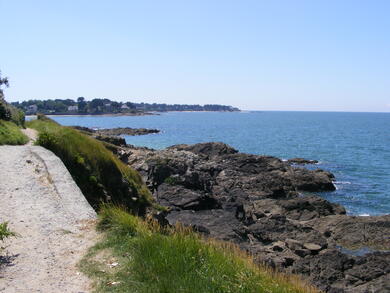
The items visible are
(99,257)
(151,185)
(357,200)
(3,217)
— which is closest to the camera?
(99,257)

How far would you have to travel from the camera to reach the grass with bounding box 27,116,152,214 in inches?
667

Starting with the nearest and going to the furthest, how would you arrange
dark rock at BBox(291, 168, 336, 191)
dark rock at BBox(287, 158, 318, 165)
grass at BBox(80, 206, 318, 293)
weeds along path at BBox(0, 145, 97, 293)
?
grass at BBox(80, 206, 318, 293) → weeds along path at BBox(0, 145, 97, 293) → dark rock at BBox(291, 168, 336, 191) → dark rock at BBox(287, 158, 318, 165)

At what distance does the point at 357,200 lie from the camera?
36.9 metres

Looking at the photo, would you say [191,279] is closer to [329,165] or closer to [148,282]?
[148,282]

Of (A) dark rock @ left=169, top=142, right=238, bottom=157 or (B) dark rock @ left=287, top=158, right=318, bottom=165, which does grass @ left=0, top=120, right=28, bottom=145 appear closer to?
(A) dark rock @ left=169, top=142, right=238, bottom=157

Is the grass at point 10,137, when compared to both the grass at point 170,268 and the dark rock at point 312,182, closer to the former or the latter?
the grass at point 170,268

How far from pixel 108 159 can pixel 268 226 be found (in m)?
9.99

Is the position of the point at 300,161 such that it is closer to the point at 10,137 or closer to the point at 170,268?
the point at 10,137

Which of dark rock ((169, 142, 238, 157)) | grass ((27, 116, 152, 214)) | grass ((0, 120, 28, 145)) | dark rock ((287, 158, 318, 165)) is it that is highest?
grass ((0, 120, 28, 145))

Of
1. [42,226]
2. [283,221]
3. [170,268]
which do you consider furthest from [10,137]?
[170,268]

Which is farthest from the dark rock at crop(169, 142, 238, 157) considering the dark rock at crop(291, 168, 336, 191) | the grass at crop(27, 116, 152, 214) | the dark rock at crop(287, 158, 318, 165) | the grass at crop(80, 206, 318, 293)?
the grass at crop(80, 206, 318, 293)

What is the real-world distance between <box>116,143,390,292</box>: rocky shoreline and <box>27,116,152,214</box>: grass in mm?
2393

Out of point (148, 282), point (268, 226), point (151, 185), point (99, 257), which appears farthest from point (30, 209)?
point (151, 185)

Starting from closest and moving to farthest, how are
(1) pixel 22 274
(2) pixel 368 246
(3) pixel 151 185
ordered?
1. (1) pixel 22 274
2. (2) pixel 368 246
3. (3) pixel 151 185
